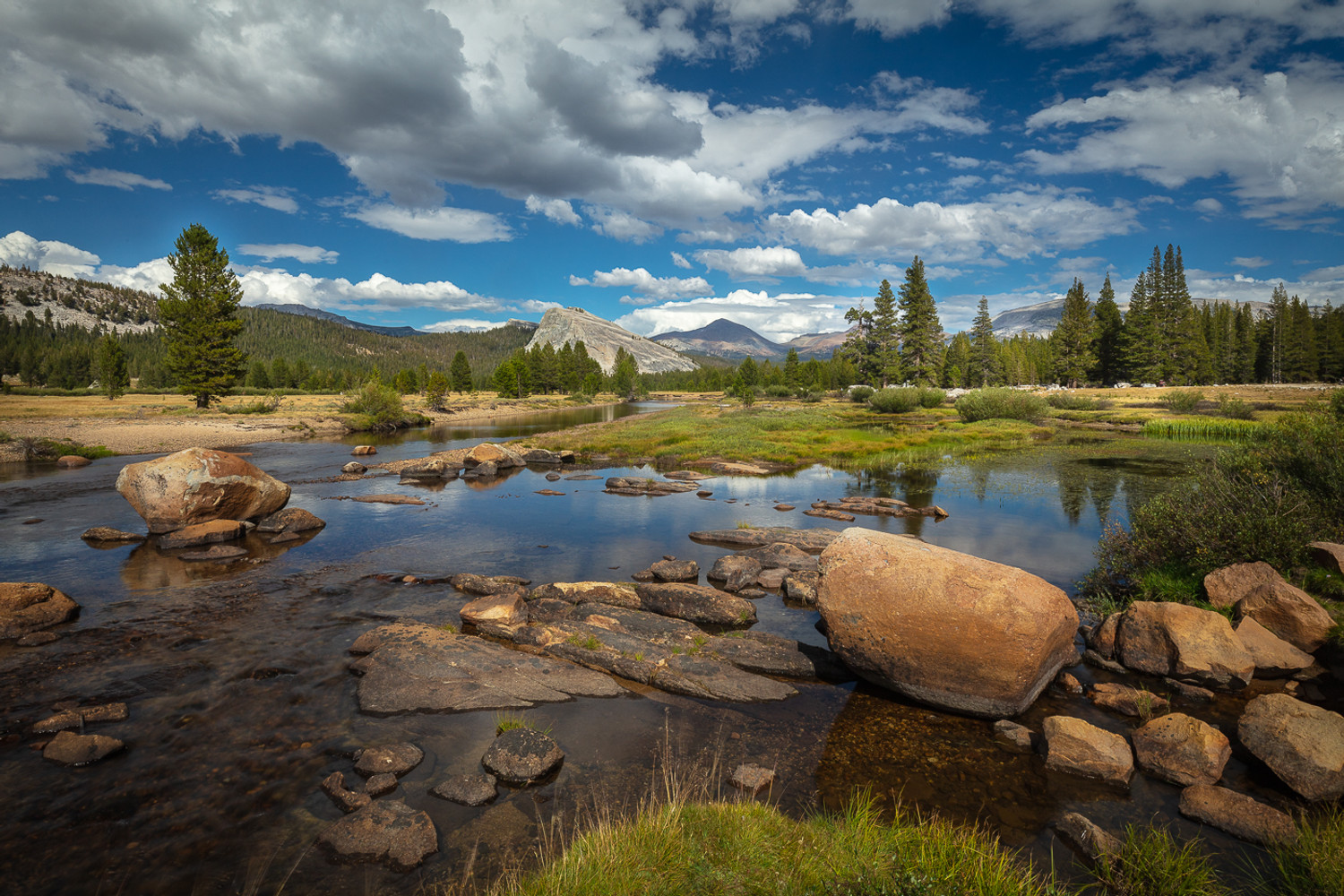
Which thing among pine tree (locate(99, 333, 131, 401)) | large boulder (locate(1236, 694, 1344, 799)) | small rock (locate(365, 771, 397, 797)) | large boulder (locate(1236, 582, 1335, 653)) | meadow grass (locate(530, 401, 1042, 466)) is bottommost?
small rock (locate(365, 771, 397, 797))

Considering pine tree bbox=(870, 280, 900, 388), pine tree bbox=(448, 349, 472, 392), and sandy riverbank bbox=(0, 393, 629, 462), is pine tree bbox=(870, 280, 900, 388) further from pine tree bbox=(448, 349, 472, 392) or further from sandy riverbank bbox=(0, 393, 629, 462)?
pine tree bbox=(448, 349, 472, 392)

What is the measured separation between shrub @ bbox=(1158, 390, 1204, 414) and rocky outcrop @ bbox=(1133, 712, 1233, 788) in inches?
2770

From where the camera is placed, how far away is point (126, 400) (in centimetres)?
7581

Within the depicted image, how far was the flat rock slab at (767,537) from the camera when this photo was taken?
2038 centimetres

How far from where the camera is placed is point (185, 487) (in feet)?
68.5

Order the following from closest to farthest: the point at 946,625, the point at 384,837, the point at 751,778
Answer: the point at 384,837
the point at 751,778
the point at 946,625

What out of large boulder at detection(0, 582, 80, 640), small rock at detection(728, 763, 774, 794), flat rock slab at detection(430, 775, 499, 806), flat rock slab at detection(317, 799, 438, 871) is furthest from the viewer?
large boulder at detection(0, 582, 80, 640)


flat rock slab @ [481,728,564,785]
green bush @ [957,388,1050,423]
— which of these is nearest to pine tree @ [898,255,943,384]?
green bush @ [957,388,1050,423]

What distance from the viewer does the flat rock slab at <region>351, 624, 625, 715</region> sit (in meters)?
10.3

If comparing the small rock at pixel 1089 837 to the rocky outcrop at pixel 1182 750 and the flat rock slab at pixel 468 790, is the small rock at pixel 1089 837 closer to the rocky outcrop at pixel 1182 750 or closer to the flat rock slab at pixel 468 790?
the rocky outcrop at pixel 1182 750

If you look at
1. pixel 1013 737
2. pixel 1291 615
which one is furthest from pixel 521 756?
pixel 1291 615

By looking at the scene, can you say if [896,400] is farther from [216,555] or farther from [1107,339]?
[216,555]

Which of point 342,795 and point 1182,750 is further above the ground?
point 1182,750

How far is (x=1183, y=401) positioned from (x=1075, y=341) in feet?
138
